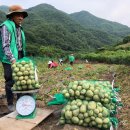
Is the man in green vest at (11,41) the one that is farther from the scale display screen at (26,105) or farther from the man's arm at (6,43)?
the scale display screen at (26,105)

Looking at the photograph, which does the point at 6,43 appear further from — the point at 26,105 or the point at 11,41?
the point at 26,105

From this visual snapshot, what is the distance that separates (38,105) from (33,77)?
1013 millimetres

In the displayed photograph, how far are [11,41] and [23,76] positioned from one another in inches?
30.9

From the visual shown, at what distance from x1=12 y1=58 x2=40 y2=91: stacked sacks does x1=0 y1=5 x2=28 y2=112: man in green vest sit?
21 centimetres

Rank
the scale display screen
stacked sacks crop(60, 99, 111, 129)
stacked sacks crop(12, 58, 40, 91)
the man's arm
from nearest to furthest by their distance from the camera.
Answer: stacked sacks crop(60, 99, 111, 129)
the scale display screen
stacked sacks crop(12, 58, 40, 91)
the man's arm

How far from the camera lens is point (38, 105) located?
6.23 m

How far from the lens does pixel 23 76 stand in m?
5.34

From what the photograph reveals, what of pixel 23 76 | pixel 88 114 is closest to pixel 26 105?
pixel 23 76

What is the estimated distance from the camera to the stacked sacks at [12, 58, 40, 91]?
5300mm

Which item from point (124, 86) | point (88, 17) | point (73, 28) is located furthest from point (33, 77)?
point (88, 17)

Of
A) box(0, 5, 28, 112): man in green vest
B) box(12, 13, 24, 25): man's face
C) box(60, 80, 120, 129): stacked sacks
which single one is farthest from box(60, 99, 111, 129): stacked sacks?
box(12, 13, 24, 25): man's face

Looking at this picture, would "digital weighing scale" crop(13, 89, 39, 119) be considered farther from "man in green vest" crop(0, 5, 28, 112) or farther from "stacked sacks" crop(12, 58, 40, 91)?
"man in green vest" crop(0, 5, 28, 112)

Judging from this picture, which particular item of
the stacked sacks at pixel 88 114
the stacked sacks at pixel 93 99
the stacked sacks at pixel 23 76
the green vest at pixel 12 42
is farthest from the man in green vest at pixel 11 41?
the stacked sacks at pixel 88 114

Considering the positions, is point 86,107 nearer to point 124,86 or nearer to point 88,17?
point 124,86
